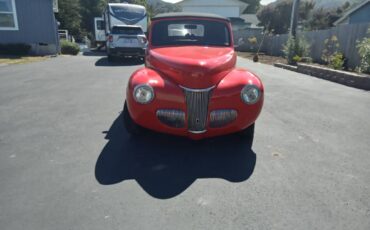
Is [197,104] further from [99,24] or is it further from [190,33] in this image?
[99,24]

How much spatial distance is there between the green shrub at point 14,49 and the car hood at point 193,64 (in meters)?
16.0

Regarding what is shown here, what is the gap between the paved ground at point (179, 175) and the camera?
9.15ft

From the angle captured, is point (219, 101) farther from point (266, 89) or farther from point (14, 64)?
point (14, 64)

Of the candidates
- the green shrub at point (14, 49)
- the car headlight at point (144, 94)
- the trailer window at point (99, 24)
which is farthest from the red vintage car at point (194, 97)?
the trailer window at point (99, 24)

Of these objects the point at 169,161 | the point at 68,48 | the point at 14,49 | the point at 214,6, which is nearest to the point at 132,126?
the point at 169,161

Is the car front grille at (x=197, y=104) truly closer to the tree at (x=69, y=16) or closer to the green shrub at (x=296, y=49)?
the green shrub at (x=296, y=49)

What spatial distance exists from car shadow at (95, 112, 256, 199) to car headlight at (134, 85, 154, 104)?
2.44 ft

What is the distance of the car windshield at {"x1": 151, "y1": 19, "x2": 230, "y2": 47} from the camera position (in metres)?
5.33

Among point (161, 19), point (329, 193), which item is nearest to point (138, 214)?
point (329, 193)

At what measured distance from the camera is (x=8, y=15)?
60.6 ft

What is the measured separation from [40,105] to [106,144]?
10.2 ft

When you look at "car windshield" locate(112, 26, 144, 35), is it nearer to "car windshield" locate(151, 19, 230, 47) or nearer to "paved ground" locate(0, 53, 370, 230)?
"paved ground" locate(0, 53, 370, 230)

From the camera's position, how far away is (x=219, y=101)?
399 centimetres

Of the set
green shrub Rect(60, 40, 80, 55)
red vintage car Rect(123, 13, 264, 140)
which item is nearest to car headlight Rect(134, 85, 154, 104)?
red vintage car Rect(123, 13, 264, 140)
